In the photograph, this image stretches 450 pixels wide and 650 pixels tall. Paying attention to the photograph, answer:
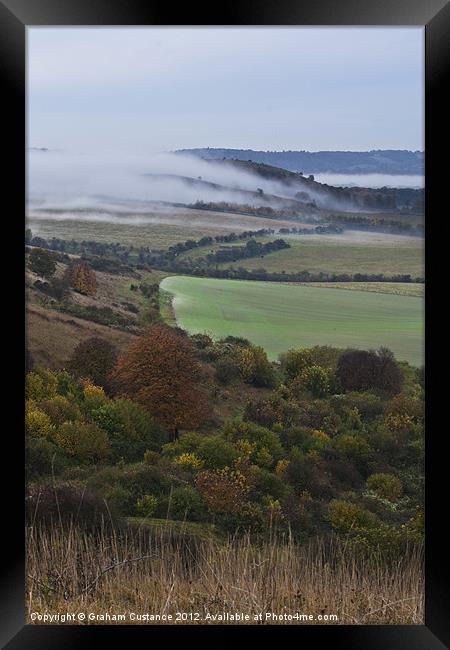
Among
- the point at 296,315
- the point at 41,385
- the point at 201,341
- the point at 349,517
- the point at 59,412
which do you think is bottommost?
the point at 349,517

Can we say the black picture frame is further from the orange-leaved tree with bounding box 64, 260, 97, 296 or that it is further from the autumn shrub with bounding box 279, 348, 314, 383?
the autumn shrub with bounding box 279, 348, 314, 383

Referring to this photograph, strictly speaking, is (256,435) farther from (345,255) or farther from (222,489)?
(345,255)

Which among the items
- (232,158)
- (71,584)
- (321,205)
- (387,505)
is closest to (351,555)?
(387,505)

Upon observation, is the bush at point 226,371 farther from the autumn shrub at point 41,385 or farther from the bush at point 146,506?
the autumn shrub at point 41,385

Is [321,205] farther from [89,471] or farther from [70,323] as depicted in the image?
[89,471]

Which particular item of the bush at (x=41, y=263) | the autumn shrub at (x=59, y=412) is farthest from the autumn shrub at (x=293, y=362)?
the bush at (x=41, y=263)

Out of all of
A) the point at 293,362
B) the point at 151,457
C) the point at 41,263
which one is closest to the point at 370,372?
the point at 293,362
